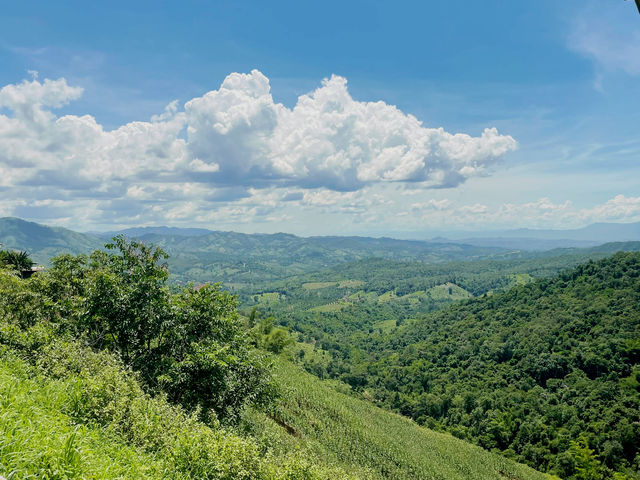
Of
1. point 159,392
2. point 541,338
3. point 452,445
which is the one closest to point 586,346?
point 541,338

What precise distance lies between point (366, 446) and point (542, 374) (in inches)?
3431

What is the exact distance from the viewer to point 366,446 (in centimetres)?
4772

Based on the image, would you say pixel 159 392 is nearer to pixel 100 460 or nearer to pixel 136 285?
pixel 136 285

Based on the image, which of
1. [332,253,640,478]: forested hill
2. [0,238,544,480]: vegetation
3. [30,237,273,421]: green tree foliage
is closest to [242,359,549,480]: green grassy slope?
[0,238,544,480]: vegetation

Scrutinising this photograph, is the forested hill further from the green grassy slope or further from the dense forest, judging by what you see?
the green grassy slope

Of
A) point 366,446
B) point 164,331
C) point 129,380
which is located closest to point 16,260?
point 164,331

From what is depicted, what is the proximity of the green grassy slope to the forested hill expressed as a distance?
16468 millimetres

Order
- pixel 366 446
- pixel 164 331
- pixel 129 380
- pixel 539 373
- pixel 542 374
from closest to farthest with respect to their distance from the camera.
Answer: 1. pixel 129 380
2. pixel 164 331
3. pixel 366 446
4. pixel 542 374
5. pixel 539 373

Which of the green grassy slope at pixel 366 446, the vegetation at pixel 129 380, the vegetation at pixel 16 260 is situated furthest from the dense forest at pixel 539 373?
the vegetation at pixel 16 260

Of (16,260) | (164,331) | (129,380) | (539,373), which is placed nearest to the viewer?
(129,380)

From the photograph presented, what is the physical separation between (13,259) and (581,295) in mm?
177461

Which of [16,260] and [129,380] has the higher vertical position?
[16,260]

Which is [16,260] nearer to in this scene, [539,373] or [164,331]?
[164,331]

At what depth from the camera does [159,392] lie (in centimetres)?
1719
